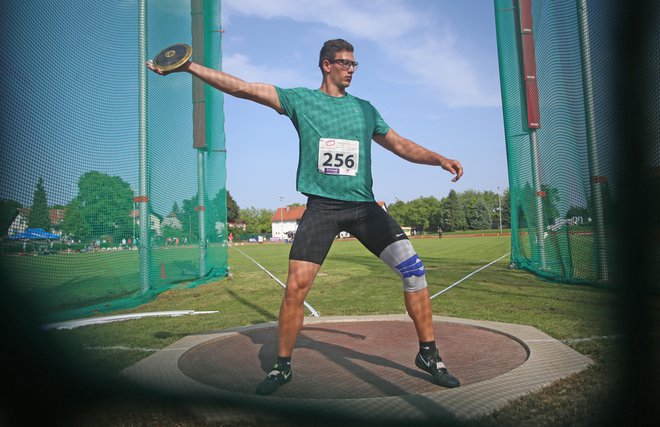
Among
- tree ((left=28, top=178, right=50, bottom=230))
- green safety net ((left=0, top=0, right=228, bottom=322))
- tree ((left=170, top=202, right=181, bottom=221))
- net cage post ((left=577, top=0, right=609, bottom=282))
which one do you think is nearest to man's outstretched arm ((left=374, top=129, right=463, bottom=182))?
net cage post ((left=577, top=0, right=609, bottom=282))

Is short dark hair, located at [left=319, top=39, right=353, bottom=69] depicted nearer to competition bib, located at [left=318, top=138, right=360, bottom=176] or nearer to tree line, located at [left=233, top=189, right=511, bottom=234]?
competition bib, located at [left=318, top=138, right=360, bottom=176]

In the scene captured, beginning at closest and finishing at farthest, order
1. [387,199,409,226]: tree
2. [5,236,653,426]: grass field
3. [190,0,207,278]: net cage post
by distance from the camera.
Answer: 1. [5,236,653,426]: grass field
2. [190,0,207,278]: net cage post
3. [387,199,409,226]: tree

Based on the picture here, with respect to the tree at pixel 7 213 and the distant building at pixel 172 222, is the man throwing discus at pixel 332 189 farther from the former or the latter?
the distant building at pixel 172 222

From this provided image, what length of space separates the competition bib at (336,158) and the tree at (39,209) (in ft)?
11.7

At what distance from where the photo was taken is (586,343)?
3508mm

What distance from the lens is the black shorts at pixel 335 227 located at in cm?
287

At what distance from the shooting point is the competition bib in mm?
2943

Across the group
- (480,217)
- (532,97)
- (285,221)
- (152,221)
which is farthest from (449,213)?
(152,221)

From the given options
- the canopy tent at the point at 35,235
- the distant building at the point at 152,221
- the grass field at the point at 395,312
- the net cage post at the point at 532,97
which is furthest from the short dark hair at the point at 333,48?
the net cage post at the point at 532,97

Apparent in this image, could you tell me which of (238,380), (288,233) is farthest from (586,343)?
(288,233)

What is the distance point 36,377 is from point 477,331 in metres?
3.52

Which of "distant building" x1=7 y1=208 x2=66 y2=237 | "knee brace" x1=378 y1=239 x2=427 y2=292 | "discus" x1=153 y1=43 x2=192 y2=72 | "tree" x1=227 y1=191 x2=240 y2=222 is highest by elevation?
"tree" x1=227 y1=191 x2=240 y2=222

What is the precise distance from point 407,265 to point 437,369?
66cm

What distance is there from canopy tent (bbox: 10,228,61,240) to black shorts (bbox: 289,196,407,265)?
3.35 metres
